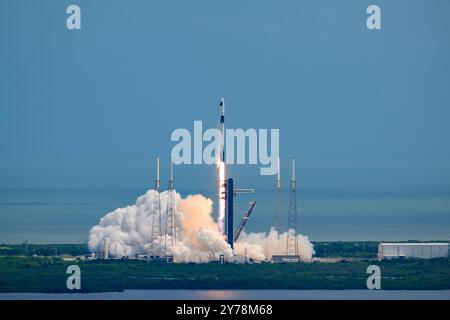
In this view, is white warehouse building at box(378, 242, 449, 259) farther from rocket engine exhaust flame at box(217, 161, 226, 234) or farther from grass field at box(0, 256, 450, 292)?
rocket engine exhaust flame at box(217, 161, 226, 234)

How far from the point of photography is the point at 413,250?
12719 cm

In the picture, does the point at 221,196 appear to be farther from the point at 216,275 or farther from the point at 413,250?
the point at 413,250

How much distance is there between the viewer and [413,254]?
12675cm

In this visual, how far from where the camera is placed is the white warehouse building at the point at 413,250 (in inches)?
4980

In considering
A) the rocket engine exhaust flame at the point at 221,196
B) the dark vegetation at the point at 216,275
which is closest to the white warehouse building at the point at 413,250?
the dark vegetation at the point at 216,275

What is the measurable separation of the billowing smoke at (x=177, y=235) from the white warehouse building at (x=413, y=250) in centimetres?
499

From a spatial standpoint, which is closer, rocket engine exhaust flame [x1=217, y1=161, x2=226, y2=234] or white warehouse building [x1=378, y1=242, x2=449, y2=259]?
rocket engine exhaust flame [x1=217, y1=161, x2=226, y2=234]

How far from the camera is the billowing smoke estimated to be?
123875mm

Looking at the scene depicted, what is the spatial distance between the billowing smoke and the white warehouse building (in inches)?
197

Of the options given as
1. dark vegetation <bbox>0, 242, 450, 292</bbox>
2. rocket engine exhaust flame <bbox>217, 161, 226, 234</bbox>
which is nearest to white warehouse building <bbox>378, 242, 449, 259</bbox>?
dark vegetation <bbox>0, 242, 450, 292</bbox>

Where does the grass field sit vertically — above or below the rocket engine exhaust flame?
below

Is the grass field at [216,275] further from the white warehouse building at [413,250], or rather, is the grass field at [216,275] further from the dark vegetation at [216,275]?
the white warehouse building at [413,250]

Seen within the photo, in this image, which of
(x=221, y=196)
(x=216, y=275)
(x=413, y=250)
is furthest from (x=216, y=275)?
(x=413, y=250)
